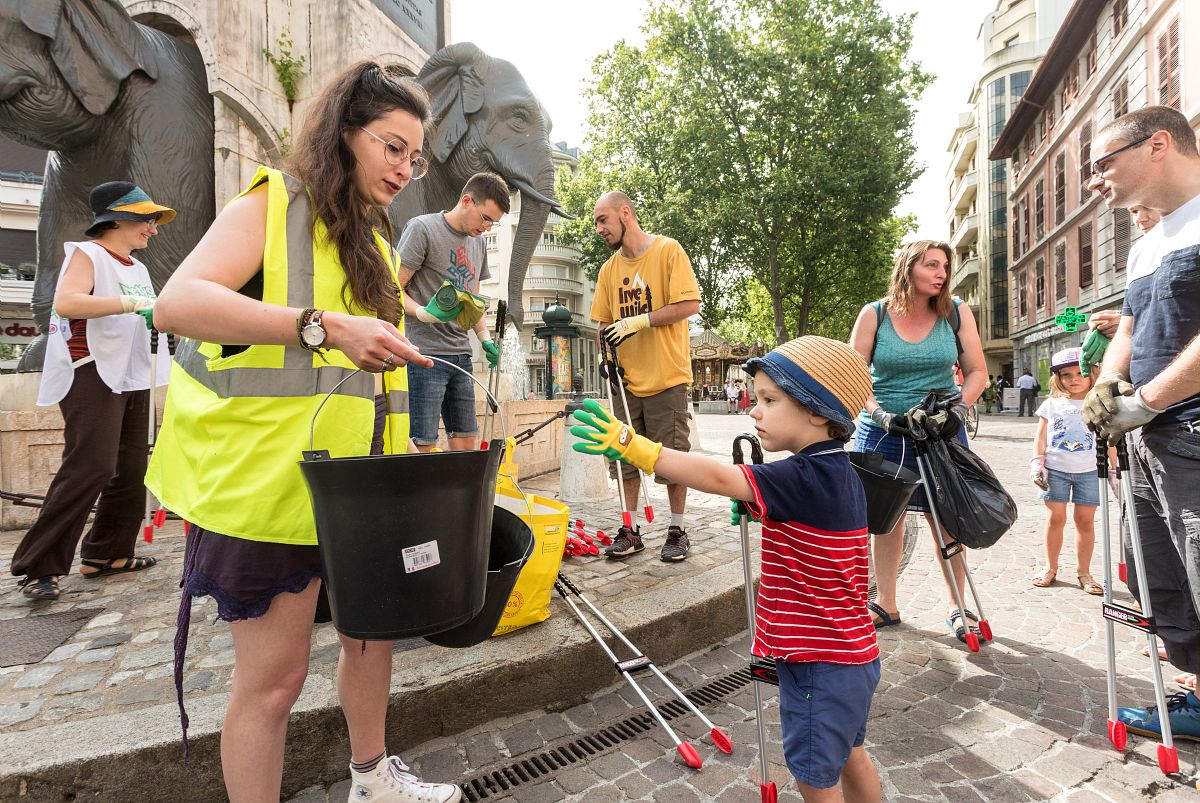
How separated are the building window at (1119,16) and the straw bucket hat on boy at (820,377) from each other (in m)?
28.8

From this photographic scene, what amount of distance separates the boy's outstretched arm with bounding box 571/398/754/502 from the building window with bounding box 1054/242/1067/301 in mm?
33834

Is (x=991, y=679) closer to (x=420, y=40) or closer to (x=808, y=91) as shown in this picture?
(x=420, y=40)

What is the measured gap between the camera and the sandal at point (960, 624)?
3.32 m

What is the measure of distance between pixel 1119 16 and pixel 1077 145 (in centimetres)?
561

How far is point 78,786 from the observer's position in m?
1.90

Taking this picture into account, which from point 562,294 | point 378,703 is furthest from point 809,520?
point 562,294

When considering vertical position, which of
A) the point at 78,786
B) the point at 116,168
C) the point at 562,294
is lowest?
the point at 78,786

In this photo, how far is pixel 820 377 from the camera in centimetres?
180

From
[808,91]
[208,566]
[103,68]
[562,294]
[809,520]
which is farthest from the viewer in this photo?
[562,294]

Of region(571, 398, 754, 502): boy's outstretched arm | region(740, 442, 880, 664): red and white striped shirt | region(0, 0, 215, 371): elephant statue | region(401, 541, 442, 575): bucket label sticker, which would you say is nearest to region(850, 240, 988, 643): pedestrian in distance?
region(740, 442, 880, 664): red and white striped shirt

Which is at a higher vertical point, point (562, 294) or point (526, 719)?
point (562, 294)

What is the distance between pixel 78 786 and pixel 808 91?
2613 cm

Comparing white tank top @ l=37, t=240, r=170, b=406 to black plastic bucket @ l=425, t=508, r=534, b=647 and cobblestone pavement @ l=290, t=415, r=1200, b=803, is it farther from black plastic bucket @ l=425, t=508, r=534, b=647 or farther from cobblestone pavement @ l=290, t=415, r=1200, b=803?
black plastic bucket @ l=425, t=508, r=534, b=647

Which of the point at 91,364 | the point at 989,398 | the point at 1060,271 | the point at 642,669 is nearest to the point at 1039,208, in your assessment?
the point at 1060,271
